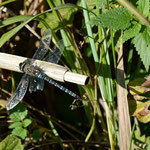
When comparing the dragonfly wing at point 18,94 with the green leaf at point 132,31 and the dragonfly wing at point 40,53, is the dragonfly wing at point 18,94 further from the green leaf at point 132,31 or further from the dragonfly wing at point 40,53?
the green leaf at point 132,31

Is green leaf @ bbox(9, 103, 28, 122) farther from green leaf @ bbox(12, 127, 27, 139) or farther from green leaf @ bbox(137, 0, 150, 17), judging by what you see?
green leaf @ bbox(137, 0, 150, 17)

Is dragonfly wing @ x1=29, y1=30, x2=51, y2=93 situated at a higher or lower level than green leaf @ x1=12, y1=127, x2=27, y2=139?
higher

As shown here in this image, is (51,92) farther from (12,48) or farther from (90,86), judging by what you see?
(90,86)

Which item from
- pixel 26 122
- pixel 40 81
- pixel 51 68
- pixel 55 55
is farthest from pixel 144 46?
pixel 26 122

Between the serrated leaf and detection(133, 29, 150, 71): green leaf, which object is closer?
detection(133, 29, 150, 71): green leaf

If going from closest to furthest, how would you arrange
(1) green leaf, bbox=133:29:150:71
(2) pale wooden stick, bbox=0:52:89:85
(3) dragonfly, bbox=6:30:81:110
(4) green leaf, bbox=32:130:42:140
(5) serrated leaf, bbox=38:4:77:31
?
(2) pale wooden stick, bbox=0:52:89:85 < (1) green leaf, bbox=133:29:150:71 < (3) dragonfly, bbox=6:30:81:110 < (5) serrated leaf, bbox=38:4:77:31 < (4) green leaf, bbox=32:130:42:140

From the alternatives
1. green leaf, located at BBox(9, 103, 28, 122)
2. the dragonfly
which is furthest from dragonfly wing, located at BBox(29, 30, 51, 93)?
green leaf, located at BBox(9, 103, 28, 122)
